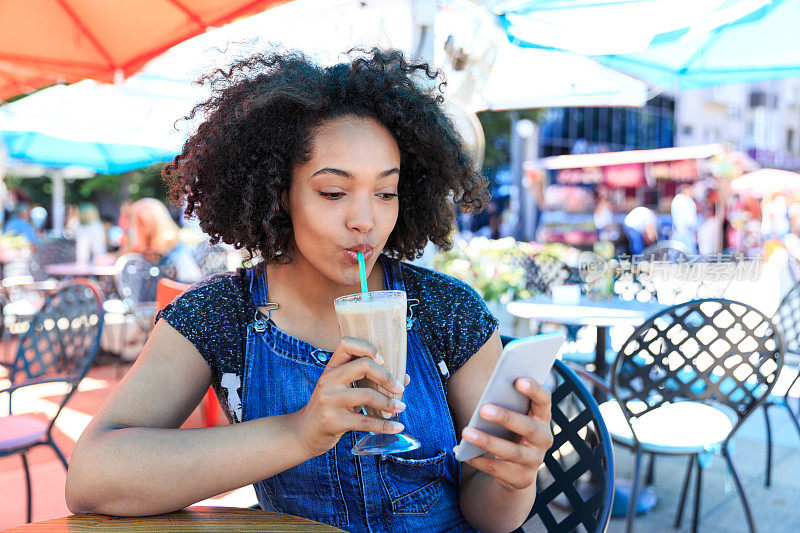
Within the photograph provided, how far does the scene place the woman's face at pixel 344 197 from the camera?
135 centimetres

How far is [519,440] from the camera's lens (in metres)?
1.06

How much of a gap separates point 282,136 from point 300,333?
46 cm

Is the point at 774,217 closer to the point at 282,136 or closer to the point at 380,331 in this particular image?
the point at 282,136

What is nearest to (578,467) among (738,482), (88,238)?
(738,482)

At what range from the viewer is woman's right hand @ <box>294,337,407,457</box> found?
0.99 m

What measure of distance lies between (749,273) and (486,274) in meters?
1.93

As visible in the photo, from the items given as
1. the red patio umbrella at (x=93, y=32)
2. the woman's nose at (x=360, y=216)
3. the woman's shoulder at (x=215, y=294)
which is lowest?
the woman's shoulder at (x=215, y=294)

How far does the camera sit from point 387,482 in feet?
4.48

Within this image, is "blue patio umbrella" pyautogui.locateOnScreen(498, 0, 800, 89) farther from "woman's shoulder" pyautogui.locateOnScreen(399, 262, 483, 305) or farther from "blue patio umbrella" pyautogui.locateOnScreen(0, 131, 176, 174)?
"blue patio umbrella" pyautogui.locateOnScreen(0, 131, 176, 174)

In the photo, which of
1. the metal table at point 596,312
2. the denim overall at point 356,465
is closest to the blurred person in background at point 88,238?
the metal table at point 596,312

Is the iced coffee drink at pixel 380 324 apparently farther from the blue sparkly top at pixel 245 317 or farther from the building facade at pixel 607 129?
the building facade at pixel 607 129

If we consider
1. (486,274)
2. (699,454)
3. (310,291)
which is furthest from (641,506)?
(310,291)

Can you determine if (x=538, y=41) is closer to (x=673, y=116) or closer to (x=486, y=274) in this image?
(x=486, y=274)

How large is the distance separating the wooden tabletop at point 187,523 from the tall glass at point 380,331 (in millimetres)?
171
